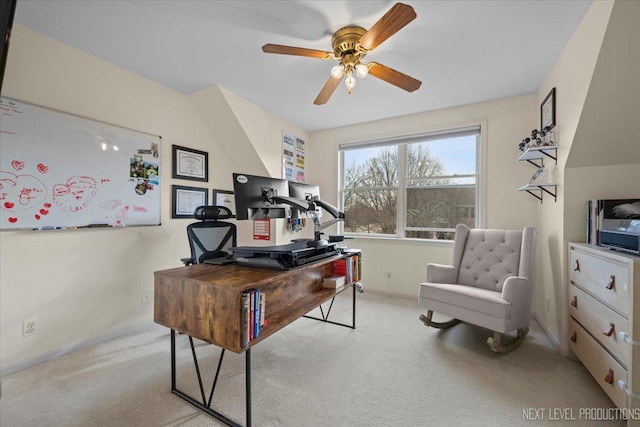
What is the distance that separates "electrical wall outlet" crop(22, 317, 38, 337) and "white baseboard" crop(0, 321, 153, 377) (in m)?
0.19

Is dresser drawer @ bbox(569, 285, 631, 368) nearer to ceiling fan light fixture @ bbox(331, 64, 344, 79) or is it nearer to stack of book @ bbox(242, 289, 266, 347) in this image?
stack of book @ bbox(242, 289, 266, 347)

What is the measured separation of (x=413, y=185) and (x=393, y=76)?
1.90m

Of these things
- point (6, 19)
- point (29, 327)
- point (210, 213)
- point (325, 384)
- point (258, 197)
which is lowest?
point (325, 384)

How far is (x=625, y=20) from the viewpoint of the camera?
160 centimetres

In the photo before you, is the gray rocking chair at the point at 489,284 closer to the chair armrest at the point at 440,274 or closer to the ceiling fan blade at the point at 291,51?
the chair armrest at the point at 440,274

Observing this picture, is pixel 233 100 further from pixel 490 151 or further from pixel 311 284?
pixel 490 151

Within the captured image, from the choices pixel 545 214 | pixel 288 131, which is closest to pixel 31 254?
pixel 288 131

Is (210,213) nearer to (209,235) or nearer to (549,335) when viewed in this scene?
(209,235)

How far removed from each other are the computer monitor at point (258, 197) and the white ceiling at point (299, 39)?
1143 millimetres

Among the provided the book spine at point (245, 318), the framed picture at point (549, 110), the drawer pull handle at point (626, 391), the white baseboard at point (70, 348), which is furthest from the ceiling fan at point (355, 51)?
the white baseboard at point (70, 348)

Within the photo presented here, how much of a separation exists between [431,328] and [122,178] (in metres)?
3.25

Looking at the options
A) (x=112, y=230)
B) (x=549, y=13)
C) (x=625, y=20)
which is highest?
(x=549, y=13)

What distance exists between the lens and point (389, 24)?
161 cm

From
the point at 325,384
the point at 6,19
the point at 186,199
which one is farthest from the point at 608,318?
the point at 186,199
